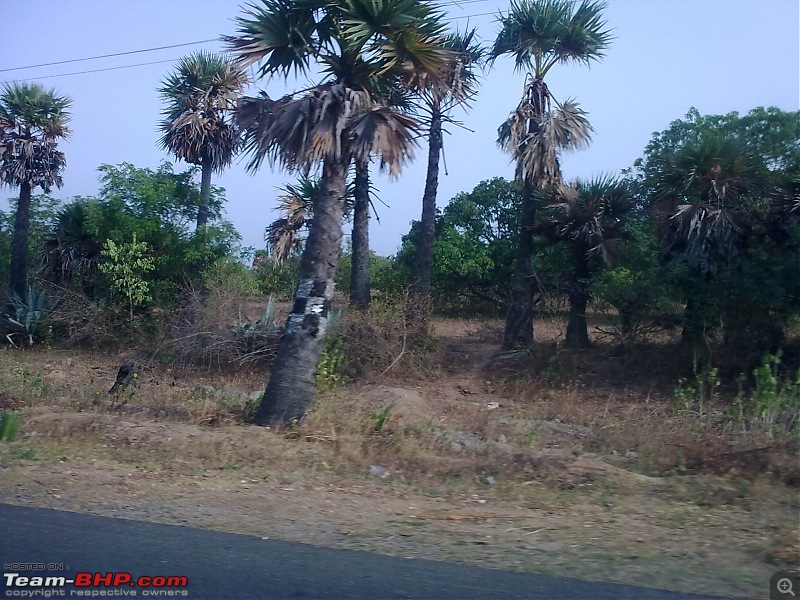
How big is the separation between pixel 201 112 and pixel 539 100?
407 inches

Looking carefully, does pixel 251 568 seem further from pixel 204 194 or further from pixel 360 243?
pixel 204 194

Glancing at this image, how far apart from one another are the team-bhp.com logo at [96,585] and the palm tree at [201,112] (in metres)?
17.9

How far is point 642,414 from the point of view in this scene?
13281mm

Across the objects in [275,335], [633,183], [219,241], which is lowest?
[275,335]

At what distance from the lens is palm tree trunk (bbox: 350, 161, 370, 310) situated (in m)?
20.7

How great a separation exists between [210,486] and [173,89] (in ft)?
56.0

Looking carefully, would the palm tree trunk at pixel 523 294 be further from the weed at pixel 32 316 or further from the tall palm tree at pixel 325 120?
the weed at pixel 32 316

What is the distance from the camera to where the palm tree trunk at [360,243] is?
67.8ft

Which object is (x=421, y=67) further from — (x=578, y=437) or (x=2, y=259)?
(x=2, y=259)

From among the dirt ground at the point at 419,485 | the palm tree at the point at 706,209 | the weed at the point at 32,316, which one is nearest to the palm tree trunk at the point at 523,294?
the palm tree at the point at 706,209

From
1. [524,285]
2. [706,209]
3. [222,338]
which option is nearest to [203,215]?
[222,338]

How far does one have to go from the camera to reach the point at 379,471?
31.1 ft

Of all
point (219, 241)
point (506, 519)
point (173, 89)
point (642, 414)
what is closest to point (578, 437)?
point (642, 414)

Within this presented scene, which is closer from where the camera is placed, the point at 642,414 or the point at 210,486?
the point at 210,486
